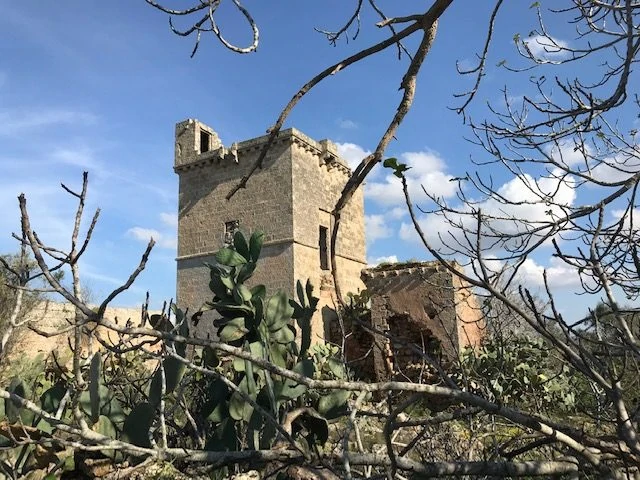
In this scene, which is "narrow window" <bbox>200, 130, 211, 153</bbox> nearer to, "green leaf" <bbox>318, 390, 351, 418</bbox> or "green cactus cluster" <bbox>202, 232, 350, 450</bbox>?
"green cactus cluster" <bbox>202, 232, 350, 450</bbox>

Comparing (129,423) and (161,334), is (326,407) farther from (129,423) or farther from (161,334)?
(161,334)

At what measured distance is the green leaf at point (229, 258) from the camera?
2.98 meters

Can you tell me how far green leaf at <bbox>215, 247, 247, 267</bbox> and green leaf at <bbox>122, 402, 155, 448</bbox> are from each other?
3.30 ft

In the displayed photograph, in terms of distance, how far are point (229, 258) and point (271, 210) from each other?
11.7 metres

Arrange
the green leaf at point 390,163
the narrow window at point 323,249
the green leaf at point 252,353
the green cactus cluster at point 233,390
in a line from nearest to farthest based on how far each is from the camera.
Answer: the green leaf at point 390,163
the green cactus cluster at point 233,390
the green leaf at point 252,353
the narrow window at point 323,249

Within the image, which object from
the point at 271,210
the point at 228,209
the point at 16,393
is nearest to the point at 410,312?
the point at 271,210

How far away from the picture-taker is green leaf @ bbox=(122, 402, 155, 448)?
211 centimetres

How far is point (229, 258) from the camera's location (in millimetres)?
2984

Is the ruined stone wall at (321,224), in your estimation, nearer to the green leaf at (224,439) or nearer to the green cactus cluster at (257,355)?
the green cactus cluster at (257,355)

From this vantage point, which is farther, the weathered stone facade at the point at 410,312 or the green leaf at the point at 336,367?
the weathered stone facade at the point at 410,312

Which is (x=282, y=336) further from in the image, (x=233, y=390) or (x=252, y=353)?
(x=233, y=390)

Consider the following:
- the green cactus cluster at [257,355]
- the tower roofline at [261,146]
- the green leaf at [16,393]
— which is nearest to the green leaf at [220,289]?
the green cactus cluster at [257,355]

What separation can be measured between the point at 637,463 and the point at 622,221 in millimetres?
1206

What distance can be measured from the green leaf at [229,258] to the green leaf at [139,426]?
1.01 m
